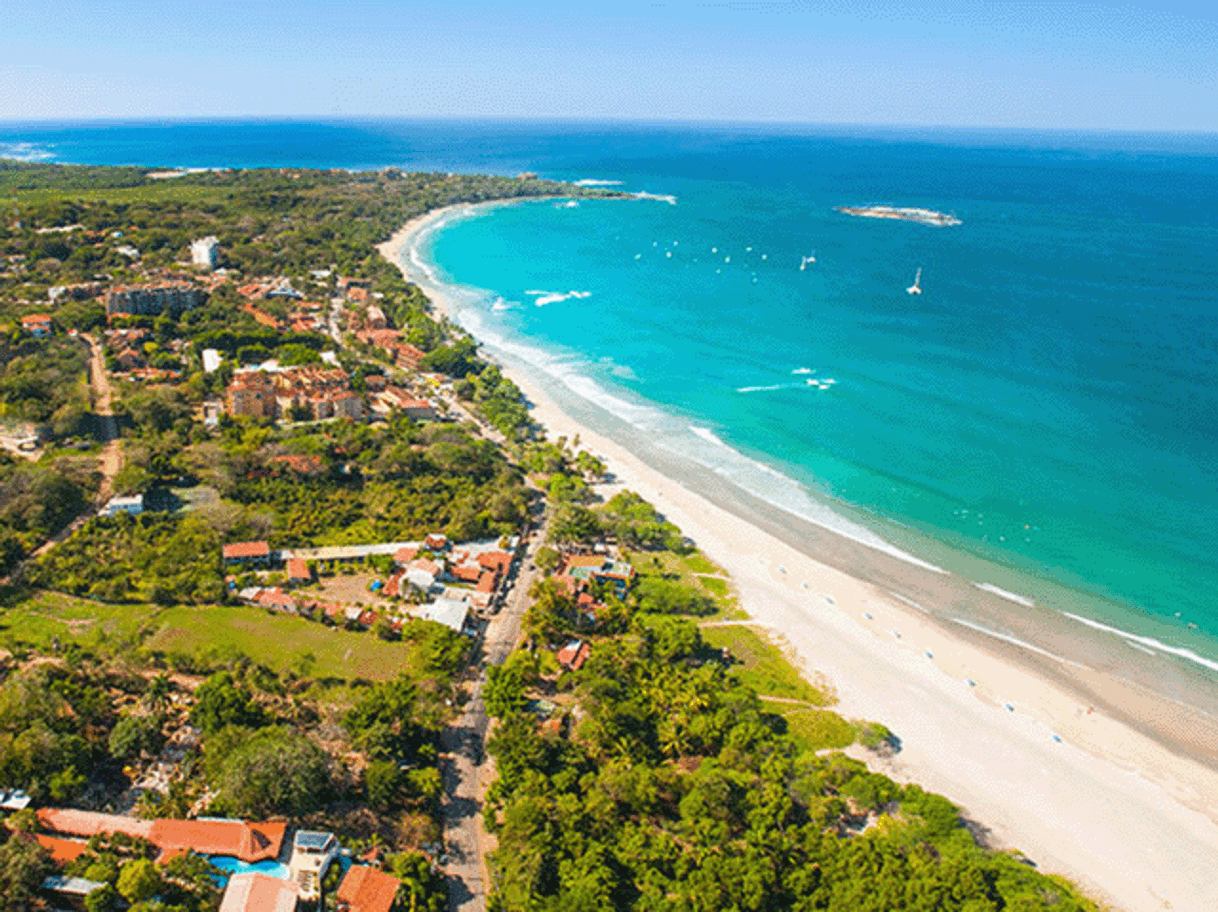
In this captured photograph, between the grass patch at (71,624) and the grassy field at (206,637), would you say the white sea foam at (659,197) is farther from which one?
the grass patch at (71,624)

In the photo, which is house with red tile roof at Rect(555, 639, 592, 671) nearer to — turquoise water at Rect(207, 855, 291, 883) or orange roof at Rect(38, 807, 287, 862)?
orange roof at Rect(38, 807, 287, 862)

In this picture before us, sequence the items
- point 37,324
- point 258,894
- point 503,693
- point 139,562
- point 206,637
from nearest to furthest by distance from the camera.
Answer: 1. point 258,894
2. point 503,693
3. point 206,637
4. point 139,562
5. point 37,324

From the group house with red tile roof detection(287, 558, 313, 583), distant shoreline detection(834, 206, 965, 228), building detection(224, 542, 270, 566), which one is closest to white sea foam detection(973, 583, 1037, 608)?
house with red tile roof detection(287, 558, 313, 583)

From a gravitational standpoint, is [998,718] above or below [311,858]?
below

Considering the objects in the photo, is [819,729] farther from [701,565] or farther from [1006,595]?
[1006,595]

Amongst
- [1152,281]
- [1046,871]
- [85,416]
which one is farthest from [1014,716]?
[1152,281]

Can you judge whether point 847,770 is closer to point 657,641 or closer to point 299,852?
point 657,641

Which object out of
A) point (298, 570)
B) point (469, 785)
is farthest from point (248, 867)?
point (298, 570)
